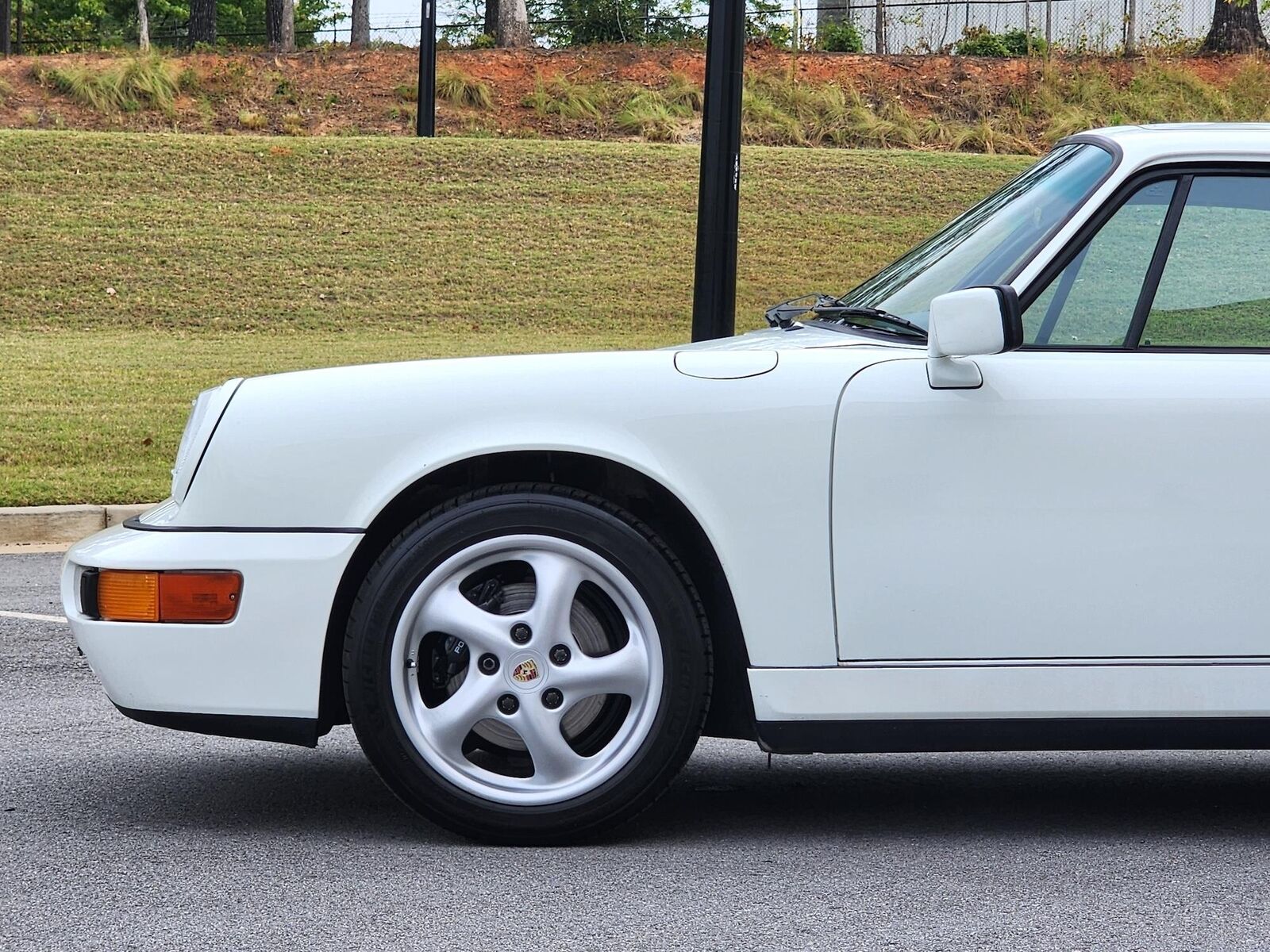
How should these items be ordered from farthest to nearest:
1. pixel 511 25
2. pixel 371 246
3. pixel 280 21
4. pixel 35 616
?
pixel 280 21 → pixel 511 25 → pixel 371 246 → pixel 35 616

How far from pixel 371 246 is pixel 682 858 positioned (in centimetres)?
1797

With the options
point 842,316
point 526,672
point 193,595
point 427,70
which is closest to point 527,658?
point 526,672

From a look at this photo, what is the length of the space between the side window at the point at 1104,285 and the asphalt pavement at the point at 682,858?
1132 millimetres

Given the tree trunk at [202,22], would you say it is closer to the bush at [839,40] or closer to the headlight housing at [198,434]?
the bush at [839,40]

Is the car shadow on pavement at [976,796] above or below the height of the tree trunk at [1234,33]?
below

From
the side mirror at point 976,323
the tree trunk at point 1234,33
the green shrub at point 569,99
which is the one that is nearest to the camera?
the side mirror at point 976,323

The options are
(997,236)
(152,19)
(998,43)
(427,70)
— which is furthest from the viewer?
(152,19)

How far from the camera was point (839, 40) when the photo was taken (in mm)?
34625

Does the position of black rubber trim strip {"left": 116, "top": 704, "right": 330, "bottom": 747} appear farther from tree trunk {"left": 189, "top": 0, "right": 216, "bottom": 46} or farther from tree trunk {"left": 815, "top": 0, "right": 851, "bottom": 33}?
tree trunk {"left": 189, "top": 0, "right": 216, "bottom": 46}

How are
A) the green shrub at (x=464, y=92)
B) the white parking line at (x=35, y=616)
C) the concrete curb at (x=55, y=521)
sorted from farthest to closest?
the green shrub at (x=464, y=92) < the concrete curb at (x=55, y=521) < the white parking line at (x=35, y=616)

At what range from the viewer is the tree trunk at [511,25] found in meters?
33.6

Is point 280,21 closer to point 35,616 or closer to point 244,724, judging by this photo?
point 35,616

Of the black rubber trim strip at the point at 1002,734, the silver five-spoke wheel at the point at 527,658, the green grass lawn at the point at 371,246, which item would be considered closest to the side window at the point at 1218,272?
the black rubber trim strip at the point at 1002,734

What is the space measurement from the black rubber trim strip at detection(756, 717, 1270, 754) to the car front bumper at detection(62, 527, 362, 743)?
0.96 meters
